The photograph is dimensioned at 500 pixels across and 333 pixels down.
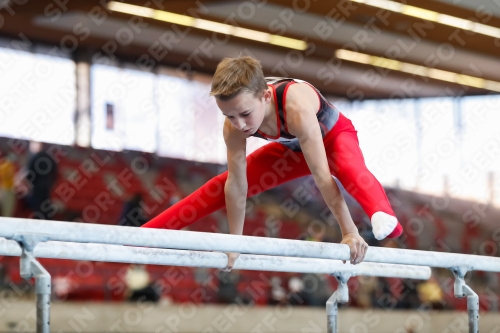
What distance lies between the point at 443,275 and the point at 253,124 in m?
8.36

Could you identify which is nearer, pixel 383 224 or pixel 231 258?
pixel 383 224

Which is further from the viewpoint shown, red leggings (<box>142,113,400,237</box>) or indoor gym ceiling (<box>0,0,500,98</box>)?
indoor gym ceiling (<box>0,0,500,98</box>)

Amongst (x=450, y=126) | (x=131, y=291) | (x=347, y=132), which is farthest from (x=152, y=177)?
(x=347, y=132)

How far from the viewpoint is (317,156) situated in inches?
110

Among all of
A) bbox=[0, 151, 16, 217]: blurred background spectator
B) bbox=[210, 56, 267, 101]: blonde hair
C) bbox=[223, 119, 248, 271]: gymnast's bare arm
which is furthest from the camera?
bbox=[0, 151, 16, 217]: blurred background spectator

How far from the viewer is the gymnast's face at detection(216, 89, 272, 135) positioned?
267cm

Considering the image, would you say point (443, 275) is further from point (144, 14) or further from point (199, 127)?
point (144, 14)

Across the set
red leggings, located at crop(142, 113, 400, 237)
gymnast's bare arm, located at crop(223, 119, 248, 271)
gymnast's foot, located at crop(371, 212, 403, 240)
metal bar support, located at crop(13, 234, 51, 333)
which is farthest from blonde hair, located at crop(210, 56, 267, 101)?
metal bar support, located at crop(13, 234, 51, 333)

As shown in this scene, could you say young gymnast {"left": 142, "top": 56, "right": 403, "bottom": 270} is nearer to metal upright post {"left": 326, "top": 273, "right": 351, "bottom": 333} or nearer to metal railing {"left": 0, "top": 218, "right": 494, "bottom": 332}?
metal railing {"left": 0, "top": 218, "right": 494, "bottom": 332}

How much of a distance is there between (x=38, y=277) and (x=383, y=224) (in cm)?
131

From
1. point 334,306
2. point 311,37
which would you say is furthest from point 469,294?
point 311,37

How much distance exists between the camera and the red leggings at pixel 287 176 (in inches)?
113

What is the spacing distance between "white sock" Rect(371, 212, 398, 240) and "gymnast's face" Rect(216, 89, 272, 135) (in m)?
0.60

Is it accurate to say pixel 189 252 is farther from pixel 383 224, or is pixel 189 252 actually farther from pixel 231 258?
pixel 383 224
